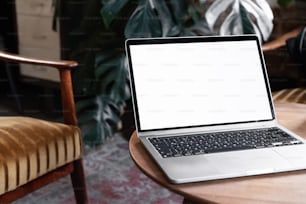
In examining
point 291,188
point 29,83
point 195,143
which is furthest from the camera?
point 29,83

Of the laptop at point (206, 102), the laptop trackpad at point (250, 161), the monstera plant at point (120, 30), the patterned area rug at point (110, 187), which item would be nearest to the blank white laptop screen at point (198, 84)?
the laptop at point (206, 102)

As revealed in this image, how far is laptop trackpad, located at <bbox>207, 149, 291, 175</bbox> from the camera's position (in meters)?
0.78

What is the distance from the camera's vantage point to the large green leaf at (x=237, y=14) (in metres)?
1.58

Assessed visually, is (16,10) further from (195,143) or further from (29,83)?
(195,143)

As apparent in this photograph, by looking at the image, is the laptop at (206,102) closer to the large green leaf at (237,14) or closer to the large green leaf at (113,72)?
the large green leaf at (237,14)

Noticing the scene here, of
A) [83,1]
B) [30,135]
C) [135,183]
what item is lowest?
[135,183]

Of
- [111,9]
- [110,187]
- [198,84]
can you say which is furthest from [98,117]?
[198,84]

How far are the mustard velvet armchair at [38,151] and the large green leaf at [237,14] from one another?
1.77ft

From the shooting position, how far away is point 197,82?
95 cm

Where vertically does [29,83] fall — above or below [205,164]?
below

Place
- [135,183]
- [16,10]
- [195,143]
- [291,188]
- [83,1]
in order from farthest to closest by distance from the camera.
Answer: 1. [16,10]
2. [83,1]
3. [135,183]
4. [195,143]
5. [291,188]

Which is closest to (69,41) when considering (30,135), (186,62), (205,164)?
(30,135)

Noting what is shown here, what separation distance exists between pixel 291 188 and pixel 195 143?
209 millimetres

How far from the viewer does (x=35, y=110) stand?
2402mm
